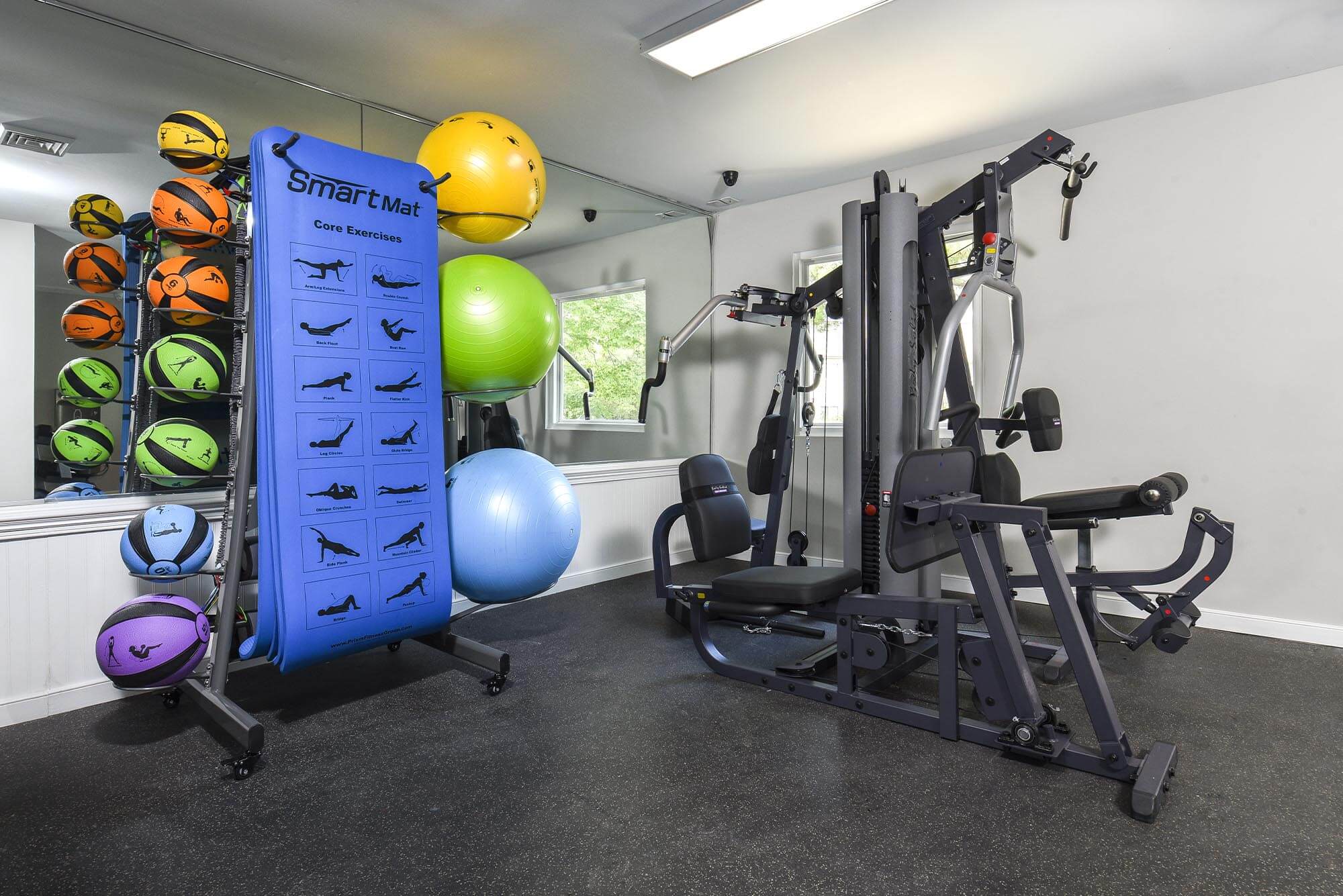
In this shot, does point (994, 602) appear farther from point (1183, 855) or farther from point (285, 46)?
point (285, 46)

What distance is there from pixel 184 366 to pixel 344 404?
487mm

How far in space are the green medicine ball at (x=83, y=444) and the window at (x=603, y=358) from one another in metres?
→ 2.25

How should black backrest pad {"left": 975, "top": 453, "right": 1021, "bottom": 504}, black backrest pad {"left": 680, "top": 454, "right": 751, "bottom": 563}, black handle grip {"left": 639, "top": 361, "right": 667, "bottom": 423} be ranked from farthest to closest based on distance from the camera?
black handle grip {"left": 639, "top": 361, "right": 667, "bottom": 423} < black backrest pad {"left": 680, "top": 454, "right": 751, "bottom": 563} < black backrest pad {"left": 975, "top": 453, "right": 1021, "bottom": 504}

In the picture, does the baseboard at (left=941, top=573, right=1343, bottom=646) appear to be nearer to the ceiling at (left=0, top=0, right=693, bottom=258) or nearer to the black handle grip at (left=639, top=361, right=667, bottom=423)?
the black handle grip at (left=639, top=361, right=667, bottom=423)

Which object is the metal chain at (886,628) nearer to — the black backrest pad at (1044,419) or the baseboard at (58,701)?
the black backrest pad at (1044,419)

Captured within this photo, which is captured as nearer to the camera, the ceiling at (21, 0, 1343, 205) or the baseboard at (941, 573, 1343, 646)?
the ceiling at (21, 0, 1343, 205)

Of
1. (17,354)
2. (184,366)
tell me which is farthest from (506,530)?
(17,354)

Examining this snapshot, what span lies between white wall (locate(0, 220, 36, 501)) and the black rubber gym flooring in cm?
84

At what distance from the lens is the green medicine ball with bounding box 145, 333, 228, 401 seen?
2.23 metres

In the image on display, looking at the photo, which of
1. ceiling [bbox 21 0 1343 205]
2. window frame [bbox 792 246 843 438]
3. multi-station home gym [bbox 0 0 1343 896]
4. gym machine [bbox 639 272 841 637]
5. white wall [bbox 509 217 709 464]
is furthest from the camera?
window frame [bbox 792 246 843 438]

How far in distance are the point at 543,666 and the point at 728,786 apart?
1.18 metres

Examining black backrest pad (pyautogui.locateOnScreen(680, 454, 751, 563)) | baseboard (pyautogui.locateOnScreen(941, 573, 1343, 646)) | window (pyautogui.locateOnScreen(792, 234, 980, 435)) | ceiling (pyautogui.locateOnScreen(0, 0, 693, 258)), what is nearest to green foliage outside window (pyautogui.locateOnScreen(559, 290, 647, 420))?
window (pyautogui.locateOnScreen(792, 234, 980, 435))

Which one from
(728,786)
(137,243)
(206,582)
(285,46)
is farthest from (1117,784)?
(285,46)

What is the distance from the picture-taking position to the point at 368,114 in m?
3.35
